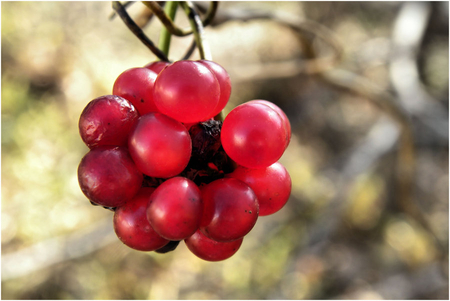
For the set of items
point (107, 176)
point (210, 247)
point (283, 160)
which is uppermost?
point (107, 176)

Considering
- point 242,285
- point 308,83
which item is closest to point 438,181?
point 308,83

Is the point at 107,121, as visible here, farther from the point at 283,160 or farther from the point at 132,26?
the point at 283,160

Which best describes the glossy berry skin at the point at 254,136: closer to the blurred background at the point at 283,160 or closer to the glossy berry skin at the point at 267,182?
the glossy berry skin at the point at 267,182

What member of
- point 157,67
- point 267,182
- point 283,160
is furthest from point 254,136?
point 283,160

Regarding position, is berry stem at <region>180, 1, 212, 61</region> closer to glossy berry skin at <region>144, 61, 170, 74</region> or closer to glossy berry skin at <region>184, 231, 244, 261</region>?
glossy berry skin at <region>144, 61, 170, 74</region>

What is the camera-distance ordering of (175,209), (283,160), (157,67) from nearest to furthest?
(175,209), (157,67), (283,160)

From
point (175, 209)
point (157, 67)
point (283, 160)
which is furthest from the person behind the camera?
point (283, 160)
